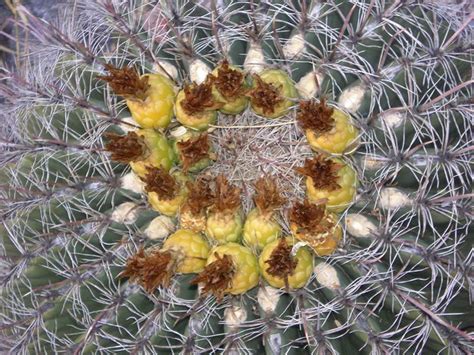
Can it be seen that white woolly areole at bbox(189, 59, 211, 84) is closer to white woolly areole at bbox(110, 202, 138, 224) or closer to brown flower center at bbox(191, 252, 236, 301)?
white woolly areole at bbox(110, 202, 138, 224)

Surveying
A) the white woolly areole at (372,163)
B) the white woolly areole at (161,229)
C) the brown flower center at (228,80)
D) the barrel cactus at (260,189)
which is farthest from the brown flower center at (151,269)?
the white woolly areole at (372,163)

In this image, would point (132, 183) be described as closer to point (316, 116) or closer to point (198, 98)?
point (198, 98)

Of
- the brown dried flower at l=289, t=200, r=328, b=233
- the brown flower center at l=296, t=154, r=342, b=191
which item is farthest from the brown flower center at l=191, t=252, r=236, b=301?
the brown flower center at l=296, t=154, r=342, b=191

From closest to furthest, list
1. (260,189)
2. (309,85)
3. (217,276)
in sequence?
1. (217,276)
2. (260,189)
3. (309,85)

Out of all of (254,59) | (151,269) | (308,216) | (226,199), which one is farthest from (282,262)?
(254,59)

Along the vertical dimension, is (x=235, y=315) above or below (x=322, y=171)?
below

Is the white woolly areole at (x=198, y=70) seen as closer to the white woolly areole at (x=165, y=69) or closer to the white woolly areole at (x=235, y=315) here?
the white woolly areole at (x=165, y=69)
